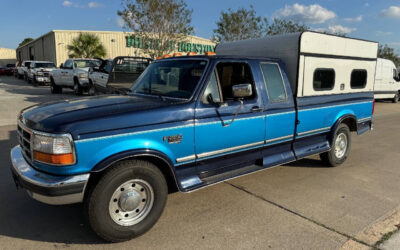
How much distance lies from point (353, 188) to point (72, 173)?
404cm

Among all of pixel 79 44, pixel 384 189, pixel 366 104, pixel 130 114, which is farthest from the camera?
pixel 79 44

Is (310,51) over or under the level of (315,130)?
over

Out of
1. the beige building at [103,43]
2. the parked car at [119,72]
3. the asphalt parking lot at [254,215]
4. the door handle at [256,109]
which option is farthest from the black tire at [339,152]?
the beige building at [103,43]

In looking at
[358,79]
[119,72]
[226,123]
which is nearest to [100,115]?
[226,123]

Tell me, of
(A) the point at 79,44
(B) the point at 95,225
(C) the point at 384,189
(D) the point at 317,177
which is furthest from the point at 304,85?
(A) the point at 79,44

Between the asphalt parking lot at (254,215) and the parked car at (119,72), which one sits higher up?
the parked car at (119,72)

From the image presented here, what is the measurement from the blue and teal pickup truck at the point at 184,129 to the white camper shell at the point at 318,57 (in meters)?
0.02

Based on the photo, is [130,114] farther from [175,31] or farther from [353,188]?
[175,31]

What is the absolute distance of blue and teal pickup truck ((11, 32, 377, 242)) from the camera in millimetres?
2869

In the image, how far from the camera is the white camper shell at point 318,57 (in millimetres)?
4789

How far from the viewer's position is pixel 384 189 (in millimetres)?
4645

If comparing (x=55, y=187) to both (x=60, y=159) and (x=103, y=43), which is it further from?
(x=103, y=43)

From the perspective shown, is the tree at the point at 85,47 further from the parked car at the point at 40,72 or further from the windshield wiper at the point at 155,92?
the windshield wiper at the point at 155,92

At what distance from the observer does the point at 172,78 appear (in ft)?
13.3
